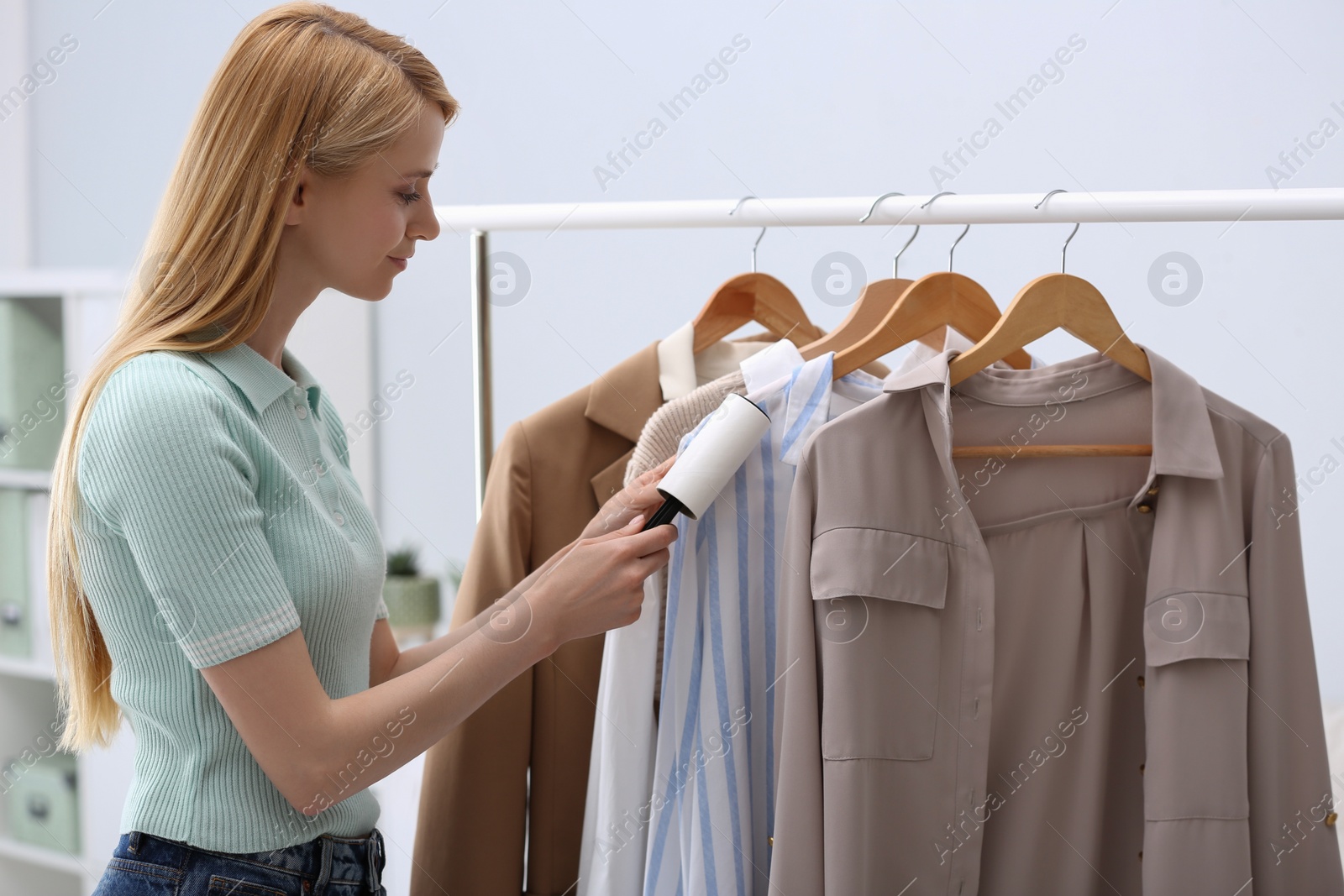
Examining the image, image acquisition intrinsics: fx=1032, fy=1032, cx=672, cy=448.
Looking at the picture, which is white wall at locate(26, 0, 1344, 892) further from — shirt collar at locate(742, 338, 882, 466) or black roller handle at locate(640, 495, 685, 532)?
black roller handle at locate(640, 495, 685, 532)

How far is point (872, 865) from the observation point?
94cm

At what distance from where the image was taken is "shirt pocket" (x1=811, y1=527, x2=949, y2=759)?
3.03ft

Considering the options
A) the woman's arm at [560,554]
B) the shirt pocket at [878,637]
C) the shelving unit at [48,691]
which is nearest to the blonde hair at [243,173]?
the woman's arm at [560,554]

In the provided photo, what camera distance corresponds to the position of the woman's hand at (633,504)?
95 cm

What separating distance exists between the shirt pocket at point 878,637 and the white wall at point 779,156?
46.3 inches

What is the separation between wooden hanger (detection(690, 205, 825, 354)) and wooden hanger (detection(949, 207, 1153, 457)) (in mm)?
270

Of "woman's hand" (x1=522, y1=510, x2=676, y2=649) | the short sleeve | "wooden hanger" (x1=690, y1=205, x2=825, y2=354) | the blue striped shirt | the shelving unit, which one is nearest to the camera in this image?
the short sleeve

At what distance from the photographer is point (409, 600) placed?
2.65m

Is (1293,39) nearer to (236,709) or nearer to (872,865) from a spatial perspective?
(872,865)

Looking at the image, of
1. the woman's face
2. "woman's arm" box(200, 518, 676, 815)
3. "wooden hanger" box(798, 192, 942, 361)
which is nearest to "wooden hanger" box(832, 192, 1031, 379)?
"wooden hanger" box(798, 192, 942, 361)

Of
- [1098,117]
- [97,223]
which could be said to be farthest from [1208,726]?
[97,223]

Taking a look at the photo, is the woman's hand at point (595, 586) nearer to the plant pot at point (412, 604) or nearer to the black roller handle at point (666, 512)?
the black roller handle at point (666, 512)

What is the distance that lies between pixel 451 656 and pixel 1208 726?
671 mm

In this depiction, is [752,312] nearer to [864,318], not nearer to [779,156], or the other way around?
[864,318]
